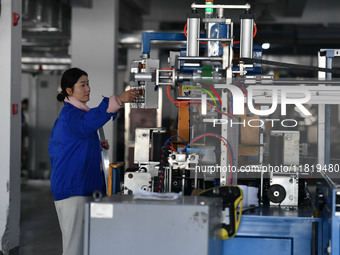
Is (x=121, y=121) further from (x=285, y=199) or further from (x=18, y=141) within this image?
(x=285, y=199)

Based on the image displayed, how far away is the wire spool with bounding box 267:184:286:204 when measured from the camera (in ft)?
8.82

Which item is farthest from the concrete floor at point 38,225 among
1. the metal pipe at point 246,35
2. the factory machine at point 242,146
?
the metal pipe at point 246,35

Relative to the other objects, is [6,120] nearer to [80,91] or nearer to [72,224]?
[80,91]

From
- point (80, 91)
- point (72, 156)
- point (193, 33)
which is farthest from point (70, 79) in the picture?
point (193, 33)

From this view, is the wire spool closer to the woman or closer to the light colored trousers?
the woman

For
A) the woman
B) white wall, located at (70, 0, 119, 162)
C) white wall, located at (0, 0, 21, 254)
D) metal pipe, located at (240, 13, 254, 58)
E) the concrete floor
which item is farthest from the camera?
white wall, located at (70, 0, 119, 162)

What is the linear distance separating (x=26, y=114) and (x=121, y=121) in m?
1.44

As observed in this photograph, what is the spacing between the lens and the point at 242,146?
264 centimetres

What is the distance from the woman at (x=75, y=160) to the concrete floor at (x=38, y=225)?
1.63 metres

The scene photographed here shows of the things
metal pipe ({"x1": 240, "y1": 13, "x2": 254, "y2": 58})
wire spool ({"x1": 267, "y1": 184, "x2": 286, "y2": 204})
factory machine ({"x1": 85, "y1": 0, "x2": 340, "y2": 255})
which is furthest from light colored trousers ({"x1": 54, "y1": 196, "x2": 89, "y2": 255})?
metal pipe ({"x1": 240, "y1": 13, "x2": 254, "y2": 58})

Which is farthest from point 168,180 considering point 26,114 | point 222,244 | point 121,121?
point 26,114

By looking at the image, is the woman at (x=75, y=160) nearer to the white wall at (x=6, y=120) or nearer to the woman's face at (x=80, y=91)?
the woman's face at (x=80, y=91)

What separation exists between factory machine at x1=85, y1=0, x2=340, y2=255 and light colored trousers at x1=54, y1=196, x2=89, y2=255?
272mm

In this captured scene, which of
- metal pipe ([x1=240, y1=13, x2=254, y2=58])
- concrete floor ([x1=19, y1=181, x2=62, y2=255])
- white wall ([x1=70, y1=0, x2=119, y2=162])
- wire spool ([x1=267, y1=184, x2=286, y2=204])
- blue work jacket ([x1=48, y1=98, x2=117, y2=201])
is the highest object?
white wall ([x1=70, y1=0, x2=119, y2=162])
